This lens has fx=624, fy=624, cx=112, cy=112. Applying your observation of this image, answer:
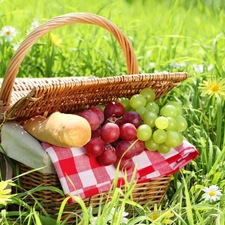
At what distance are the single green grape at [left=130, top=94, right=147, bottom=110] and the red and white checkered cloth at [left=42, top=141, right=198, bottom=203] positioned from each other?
172 mm

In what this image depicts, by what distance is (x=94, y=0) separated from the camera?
4203mm

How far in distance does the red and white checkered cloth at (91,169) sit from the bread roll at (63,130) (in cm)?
5

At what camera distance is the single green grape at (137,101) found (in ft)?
7.22

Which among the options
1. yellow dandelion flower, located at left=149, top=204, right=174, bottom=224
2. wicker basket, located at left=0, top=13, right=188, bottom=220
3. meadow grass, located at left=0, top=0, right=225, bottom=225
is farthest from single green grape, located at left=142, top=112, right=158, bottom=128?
yellow dandelion flower, located at left=149, top=204, right=174, bottom=224

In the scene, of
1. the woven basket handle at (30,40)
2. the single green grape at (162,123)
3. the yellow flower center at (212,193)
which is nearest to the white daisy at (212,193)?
the yellow flower center at (212,193)

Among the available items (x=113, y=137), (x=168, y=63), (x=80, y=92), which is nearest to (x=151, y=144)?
(x=113, y=137)

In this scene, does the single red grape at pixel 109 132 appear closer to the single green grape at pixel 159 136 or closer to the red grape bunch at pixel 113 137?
the red grape bunch at pixel 113 137

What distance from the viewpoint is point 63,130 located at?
6.27ft

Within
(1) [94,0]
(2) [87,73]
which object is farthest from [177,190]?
(1) [94,0]

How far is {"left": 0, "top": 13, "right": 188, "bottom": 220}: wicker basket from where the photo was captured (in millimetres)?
1989

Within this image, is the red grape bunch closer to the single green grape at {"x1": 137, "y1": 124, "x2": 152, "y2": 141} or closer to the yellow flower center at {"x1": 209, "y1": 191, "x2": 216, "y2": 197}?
the single green grape at {"x1": 137, "y1": 124, "x2": 152, "y2": 141}

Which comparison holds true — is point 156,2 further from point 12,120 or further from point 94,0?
point 12,120

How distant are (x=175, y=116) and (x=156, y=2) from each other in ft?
7.25

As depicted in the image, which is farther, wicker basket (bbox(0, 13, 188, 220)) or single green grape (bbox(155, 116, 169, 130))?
single green grape (bbox(155, 116, 169, 130))
